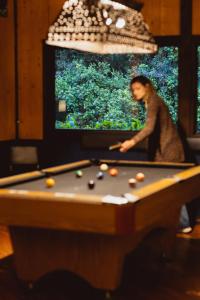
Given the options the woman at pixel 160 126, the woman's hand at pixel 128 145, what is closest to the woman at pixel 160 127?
the woman at pixel 160 126

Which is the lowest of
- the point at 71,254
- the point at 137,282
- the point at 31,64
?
the point at 137,282

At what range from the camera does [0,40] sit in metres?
7.26

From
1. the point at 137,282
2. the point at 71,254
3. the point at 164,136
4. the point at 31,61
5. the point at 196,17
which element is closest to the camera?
the point at 71,254

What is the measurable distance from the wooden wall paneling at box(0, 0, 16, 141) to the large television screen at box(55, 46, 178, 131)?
57cm

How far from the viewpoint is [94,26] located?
438 centimetres

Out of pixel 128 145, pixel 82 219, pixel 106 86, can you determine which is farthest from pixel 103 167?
pixel 106 86

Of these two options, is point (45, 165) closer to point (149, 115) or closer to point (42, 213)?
point (149, 115)

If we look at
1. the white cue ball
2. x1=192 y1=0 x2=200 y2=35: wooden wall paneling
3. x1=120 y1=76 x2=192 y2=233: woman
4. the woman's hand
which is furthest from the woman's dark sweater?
x1=192 y1=0 x2=200 y2=35: wooden wall paneling

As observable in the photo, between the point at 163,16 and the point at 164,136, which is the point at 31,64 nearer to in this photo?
the point at 163,16

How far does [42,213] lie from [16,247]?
60 centimetres

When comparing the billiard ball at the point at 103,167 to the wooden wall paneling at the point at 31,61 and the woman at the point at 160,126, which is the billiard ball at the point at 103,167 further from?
the wooden wall paneling at the point at 31,61

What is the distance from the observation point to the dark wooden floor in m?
3.80

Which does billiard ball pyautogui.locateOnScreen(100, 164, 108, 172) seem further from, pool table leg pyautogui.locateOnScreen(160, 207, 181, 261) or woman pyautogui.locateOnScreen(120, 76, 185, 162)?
woman pyautogui.locateOnScreen(120, 76, 185, 162)

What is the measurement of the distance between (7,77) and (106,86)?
4.29 feet
